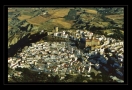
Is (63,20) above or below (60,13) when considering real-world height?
below

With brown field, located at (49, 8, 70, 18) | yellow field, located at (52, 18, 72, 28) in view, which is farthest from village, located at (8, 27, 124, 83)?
brown field, located at (49, 8, 70, 18)

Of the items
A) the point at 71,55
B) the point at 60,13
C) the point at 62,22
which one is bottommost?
the point at 71,55

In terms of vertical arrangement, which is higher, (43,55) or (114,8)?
(114,8)

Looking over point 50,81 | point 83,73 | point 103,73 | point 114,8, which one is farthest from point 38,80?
point 114,8

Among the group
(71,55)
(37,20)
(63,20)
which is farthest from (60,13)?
(71,55)

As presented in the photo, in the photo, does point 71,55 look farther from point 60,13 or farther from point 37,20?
point 37,20

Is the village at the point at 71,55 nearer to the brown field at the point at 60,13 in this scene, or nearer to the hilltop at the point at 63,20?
the hilltop at the point at 63,20
